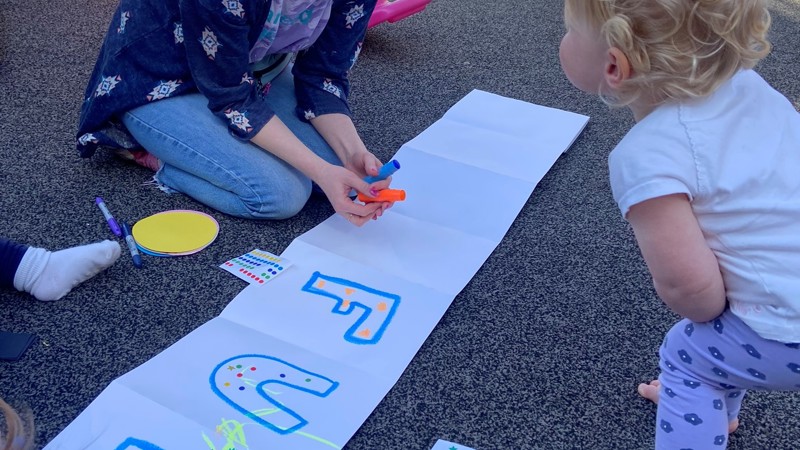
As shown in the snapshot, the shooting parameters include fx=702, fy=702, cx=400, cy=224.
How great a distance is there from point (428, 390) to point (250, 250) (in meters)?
0.35

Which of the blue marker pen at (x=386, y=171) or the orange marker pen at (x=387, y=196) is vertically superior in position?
the blue marker pen at (x=386, y=171)

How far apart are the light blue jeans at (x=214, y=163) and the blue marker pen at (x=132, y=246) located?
0.12 metres

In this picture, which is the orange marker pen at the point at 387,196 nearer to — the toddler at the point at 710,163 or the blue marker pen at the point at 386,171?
the blue marker pen at the point at 386,171

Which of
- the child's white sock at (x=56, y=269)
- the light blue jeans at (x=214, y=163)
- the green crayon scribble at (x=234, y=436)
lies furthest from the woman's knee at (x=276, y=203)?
the green crayon scribble at (x=234, y=436)

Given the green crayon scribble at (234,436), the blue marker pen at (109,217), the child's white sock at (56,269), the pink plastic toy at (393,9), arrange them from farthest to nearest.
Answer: the pink plastic toy at (393,9) < the blue marker pen at (109,217) < the child's white sock at (56,269) < the green crayon scribble at (234,436)

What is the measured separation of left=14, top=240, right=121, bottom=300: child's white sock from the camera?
872mm

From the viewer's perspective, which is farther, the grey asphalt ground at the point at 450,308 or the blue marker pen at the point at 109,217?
the blue marker pen at the point at 109,217

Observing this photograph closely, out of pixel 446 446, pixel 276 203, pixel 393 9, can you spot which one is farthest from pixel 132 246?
pixel 393 9

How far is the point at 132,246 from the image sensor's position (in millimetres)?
963

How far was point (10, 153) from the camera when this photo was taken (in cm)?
117

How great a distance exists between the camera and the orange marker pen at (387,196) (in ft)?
3.11

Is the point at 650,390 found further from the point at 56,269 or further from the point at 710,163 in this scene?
the point at 56,269

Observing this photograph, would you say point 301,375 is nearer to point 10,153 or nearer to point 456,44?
point 10,153

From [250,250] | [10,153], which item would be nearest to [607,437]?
[250,250]
